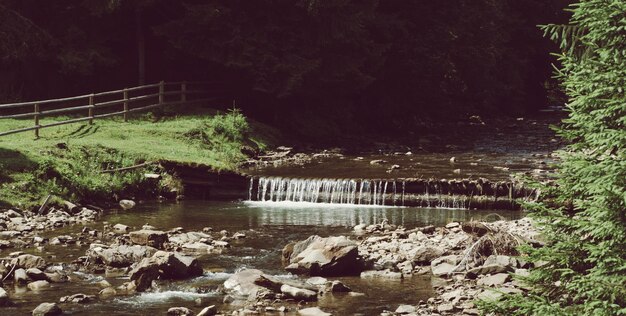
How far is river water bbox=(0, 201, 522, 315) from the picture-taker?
14523 mm

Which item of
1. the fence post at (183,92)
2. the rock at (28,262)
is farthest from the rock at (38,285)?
the fence post at (183,92)

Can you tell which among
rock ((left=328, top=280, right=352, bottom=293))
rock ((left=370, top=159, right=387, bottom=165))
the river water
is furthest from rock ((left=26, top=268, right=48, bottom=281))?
rock ((left=370, top=159, right=387, bottom=165))

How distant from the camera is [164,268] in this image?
1636 centimetres

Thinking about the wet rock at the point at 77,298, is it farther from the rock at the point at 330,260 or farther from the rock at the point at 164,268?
the rock at the point at 330,260

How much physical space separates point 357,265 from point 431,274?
1.48 metres

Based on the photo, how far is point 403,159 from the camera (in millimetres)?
33156

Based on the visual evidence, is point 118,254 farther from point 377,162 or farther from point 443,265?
point 377,162

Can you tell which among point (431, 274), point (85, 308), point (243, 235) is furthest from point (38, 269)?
point (431, 274)

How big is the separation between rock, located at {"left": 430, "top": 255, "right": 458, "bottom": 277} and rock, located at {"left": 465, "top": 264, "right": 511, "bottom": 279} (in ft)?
1.78

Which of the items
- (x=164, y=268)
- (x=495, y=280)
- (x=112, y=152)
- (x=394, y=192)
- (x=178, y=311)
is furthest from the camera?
(x=112, y=152)

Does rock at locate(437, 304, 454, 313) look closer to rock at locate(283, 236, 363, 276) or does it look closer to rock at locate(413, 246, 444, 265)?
rock at locate(283, 236, 363, 276)

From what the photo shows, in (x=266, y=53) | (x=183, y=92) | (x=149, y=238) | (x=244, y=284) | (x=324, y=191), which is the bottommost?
(x=244, y=284)

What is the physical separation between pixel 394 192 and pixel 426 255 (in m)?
9.22

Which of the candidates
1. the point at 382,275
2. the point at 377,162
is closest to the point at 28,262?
the point at 382,275
